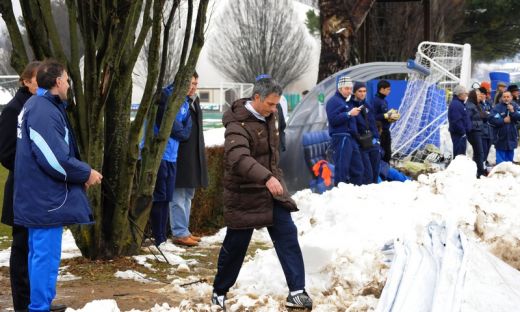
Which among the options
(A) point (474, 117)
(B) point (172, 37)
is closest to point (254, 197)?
(A) point (474, 117)

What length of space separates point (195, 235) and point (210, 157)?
0.95 m

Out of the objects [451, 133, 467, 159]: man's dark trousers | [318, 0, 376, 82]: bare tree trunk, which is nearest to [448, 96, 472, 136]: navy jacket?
[451, 133, 467, 159]: man's dark trousers

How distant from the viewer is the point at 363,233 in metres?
7.25

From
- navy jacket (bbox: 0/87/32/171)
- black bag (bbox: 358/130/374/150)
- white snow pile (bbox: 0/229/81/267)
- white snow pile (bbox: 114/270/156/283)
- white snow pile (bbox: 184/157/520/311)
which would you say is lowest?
white snow pile (bbox: 0/229/81/267)

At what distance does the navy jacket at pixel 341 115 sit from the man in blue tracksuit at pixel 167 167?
288cm

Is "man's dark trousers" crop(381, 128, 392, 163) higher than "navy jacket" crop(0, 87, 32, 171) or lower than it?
lower

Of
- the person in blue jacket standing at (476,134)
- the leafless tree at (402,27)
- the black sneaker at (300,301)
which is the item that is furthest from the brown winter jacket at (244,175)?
the leafless tree at (402,27)

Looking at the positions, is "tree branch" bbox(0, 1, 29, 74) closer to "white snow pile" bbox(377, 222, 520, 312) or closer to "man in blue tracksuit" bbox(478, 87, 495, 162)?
"white snow pile" bbox(377, 222, 520, 312)

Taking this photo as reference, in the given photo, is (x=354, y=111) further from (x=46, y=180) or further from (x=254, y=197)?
(x=46, y=180)

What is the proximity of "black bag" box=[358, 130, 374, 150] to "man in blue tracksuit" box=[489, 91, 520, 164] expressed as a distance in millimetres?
5814

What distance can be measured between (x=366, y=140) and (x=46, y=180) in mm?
6421

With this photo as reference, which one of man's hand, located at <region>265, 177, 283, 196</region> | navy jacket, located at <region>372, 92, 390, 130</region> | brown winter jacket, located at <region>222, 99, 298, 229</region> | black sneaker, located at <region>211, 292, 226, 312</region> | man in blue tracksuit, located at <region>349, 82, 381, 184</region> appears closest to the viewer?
man's hand, located at <region>265, 177, 283, 196</region>

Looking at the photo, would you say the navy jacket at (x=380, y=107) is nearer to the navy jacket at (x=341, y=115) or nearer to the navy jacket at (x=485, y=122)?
the navy jacket at (x=341, y=115)

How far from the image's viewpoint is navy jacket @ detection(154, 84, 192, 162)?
8.09m
